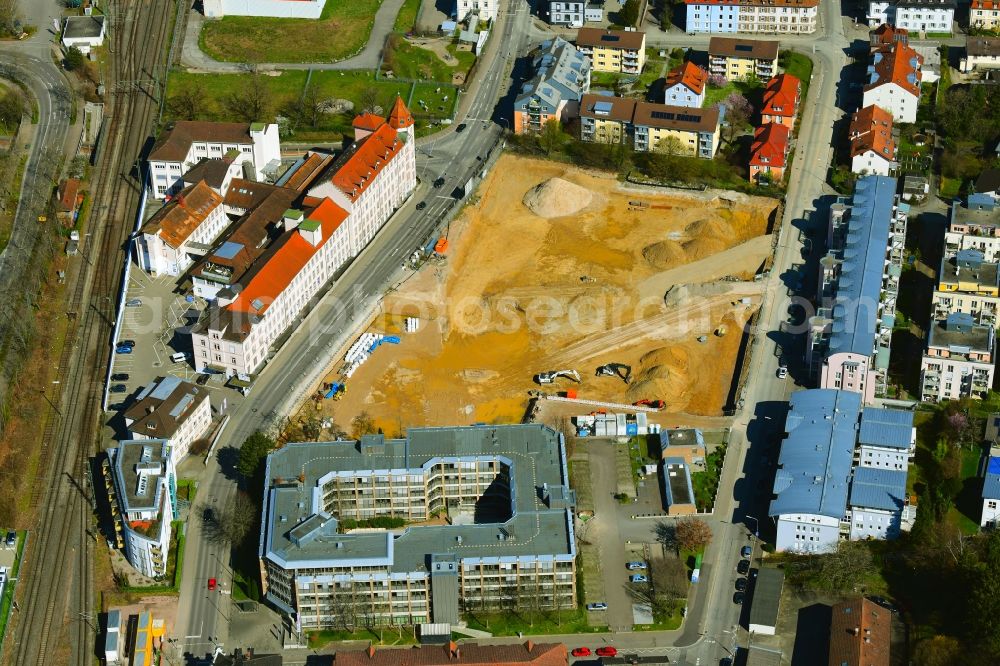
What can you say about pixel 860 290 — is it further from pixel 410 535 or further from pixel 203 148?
pixel 203 148

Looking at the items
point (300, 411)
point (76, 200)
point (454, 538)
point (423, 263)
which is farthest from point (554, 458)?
point (76, 200)

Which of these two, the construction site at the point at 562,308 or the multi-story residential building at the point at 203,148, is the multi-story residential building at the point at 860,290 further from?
the multi-story residential building at the point at 203,148

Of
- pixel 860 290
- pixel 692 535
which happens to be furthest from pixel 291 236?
pixel 860 290

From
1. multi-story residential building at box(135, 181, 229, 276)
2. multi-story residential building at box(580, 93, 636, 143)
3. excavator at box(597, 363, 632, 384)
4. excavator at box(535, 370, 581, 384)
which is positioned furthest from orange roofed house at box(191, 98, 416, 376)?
excavator at box(597, 363, 632, 384)

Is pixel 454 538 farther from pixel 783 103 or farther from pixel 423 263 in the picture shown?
pixel 783 103

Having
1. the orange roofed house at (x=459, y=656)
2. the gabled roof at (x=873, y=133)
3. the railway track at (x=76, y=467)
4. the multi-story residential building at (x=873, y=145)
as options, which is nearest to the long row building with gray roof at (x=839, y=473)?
the orange roofed house at (x=459, y=656)
